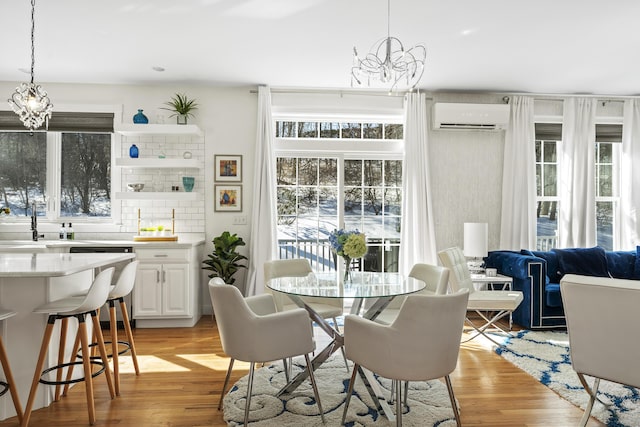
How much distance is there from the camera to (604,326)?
2109 mm

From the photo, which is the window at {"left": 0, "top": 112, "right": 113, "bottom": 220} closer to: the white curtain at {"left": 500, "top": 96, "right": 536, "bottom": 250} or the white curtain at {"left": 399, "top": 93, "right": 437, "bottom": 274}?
the white curtain at {"left": 399, "top": 93, "right": 437, "bottom": 274}

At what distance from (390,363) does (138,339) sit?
299 cm

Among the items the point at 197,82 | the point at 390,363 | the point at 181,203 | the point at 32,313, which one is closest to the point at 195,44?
the point at 197,82

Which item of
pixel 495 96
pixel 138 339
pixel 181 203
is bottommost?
pixel 138 339

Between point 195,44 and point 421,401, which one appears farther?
point 195,44

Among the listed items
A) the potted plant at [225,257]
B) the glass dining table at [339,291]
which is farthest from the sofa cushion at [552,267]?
the potted plant at [225,257]

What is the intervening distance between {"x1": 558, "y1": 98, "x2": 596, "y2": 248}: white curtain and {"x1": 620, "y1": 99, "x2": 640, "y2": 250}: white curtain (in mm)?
476

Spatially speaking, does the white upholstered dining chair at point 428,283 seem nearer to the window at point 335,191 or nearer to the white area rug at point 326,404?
the white area rug at point 326,404

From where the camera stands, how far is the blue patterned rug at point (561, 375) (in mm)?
2537

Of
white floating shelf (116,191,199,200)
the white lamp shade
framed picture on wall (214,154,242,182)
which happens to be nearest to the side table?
the white lamp shade

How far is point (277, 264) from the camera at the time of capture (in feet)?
11.4

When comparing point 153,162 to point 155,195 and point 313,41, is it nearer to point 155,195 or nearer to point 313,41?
point 155,195

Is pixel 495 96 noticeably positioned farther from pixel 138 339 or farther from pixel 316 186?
pixel 138 339

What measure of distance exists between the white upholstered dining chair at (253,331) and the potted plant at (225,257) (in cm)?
225
